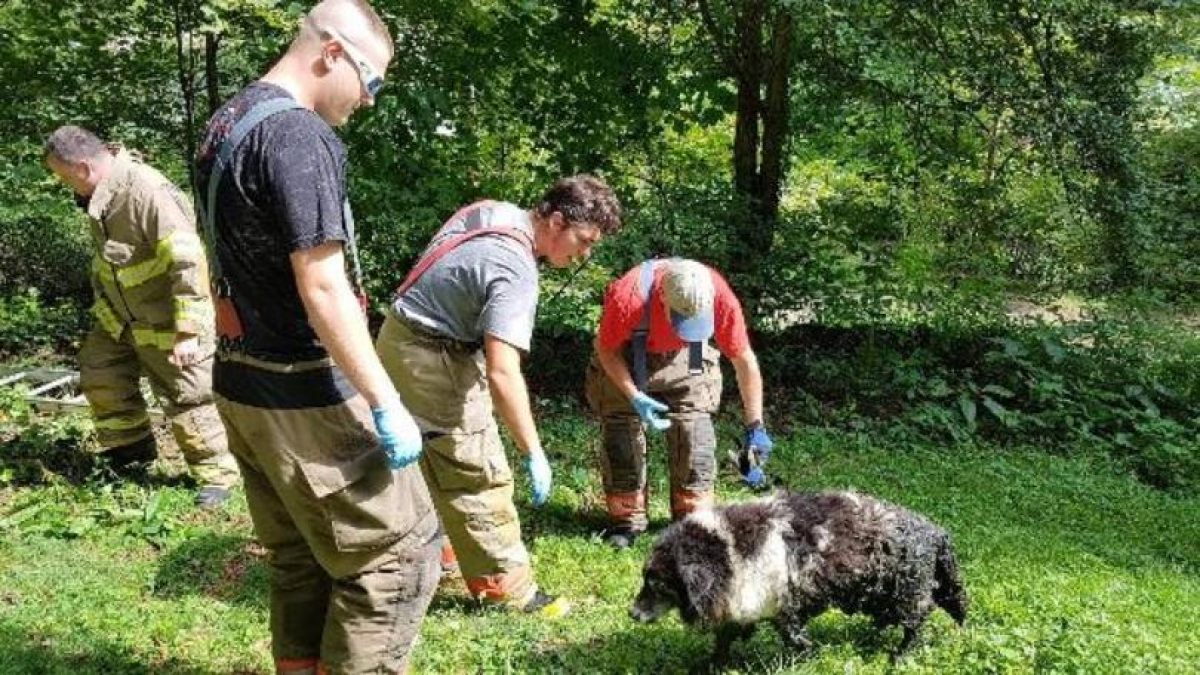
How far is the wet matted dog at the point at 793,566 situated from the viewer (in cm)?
377

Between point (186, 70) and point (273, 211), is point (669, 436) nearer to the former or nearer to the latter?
point (273, 211)

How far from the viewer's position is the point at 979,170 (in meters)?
10.1

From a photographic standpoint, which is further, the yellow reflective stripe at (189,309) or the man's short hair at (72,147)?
the yellow reflective stripe at (189,309)

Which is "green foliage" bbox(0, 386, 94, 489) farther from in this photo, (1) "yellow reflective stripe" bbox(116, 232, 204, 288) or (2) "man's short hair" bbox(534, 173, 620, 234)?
(2) "man's short hair" bbox(534, 173, 620, 234)

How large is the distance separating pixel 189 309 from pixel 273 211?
3.27 metres

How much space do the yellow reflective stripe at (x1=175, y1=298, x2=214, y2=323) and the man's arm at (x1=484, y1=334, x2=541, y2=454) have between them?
8.25 ft

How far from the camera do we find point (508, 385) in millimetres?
3752

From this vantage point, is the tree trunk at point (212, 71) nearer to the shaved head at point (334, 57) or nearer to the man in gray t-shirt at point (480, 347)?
the man in gray t-shirt at point (480, 347)

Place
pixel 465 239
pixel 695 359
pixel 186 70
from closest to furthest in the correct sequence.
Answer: pixel 465 239
pixel 695 359
pixel 186 70

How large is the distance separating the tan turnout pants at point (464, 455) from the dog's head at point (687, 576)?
83 centimetres

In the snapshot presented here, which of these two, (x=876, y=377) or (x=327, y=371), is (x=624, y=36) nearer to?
(x=876, y=377)

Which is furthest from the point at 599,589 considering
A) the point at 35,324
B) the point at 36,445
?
the point at 35,324

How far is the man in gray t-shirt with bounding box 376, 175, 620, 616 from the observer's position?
380 cm

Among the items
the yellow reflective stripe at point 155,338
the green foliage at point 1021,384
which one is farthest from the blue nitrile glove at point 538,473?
the green foliage at point 1021,384
